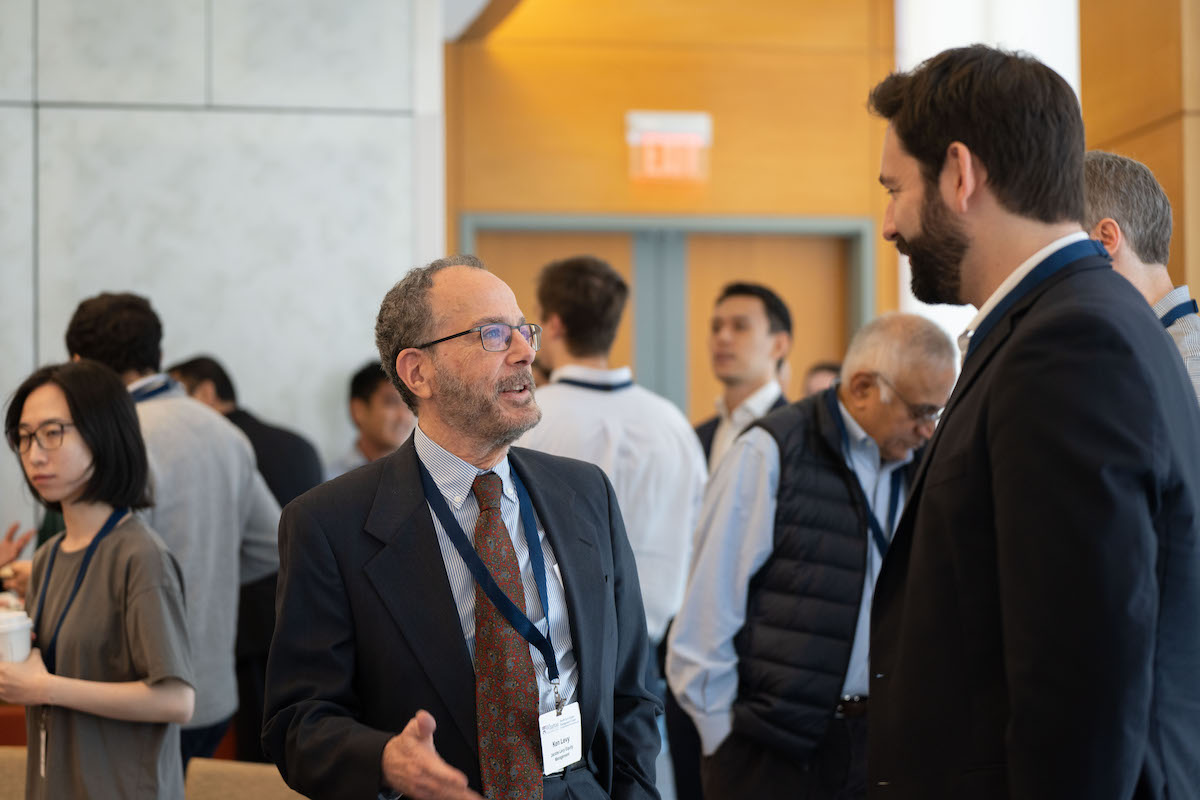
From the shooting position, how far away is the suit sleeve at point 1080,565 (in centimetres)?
126

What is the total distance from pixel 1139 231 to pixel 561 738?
1.33 m

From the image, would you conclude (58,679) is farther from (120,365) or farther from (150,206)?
(150,206)

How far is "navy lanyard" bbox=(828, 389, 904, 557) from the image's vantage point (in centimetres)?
262

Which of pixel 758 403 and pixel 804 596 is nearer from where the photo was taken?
pixel 804 596

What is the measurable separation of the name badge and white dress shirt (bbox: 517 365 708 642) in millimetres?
1599

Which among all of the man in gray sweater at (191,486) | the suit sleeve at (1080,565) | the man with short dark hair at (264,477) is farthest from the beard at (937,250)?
the man with short dark hair at (264,477)

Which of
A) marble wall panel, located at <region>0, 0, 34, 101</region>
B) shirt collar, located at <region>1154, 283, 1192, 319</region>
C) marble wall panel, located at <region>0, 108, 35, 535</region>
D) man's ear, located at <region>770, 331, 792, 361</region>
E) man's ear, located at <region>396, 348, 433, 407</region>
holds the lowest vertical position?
man's ear, located at <region>396, 348, 433, 407</region>

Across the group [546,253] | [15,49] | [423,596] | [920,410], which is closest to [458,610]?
[423,596]

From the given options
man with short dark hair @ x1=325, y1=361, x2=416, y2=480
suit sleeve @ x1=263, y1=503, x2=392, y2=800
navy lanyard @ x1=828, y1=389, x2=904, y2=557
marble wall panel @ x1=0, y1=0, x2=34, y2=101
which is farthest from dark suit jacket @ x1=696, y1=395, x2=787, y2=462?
marble wall panel @ x1=0, y1=0, x2=34, y2=101

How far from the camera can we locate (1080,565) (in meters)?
1.27

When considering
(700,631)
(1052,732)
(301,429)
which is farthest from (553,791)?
(301,429)

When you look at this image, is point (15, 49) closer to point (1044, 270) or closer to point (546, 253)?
point (546, 253)

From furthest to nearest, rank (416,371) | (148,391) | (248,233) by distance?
(248,233) < (148,391) < (416,371)

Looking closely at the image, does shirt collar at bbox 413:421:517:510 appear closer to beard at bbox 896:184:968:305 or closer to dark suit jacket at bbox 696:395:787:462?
beard at bbox 896:184:968:305
